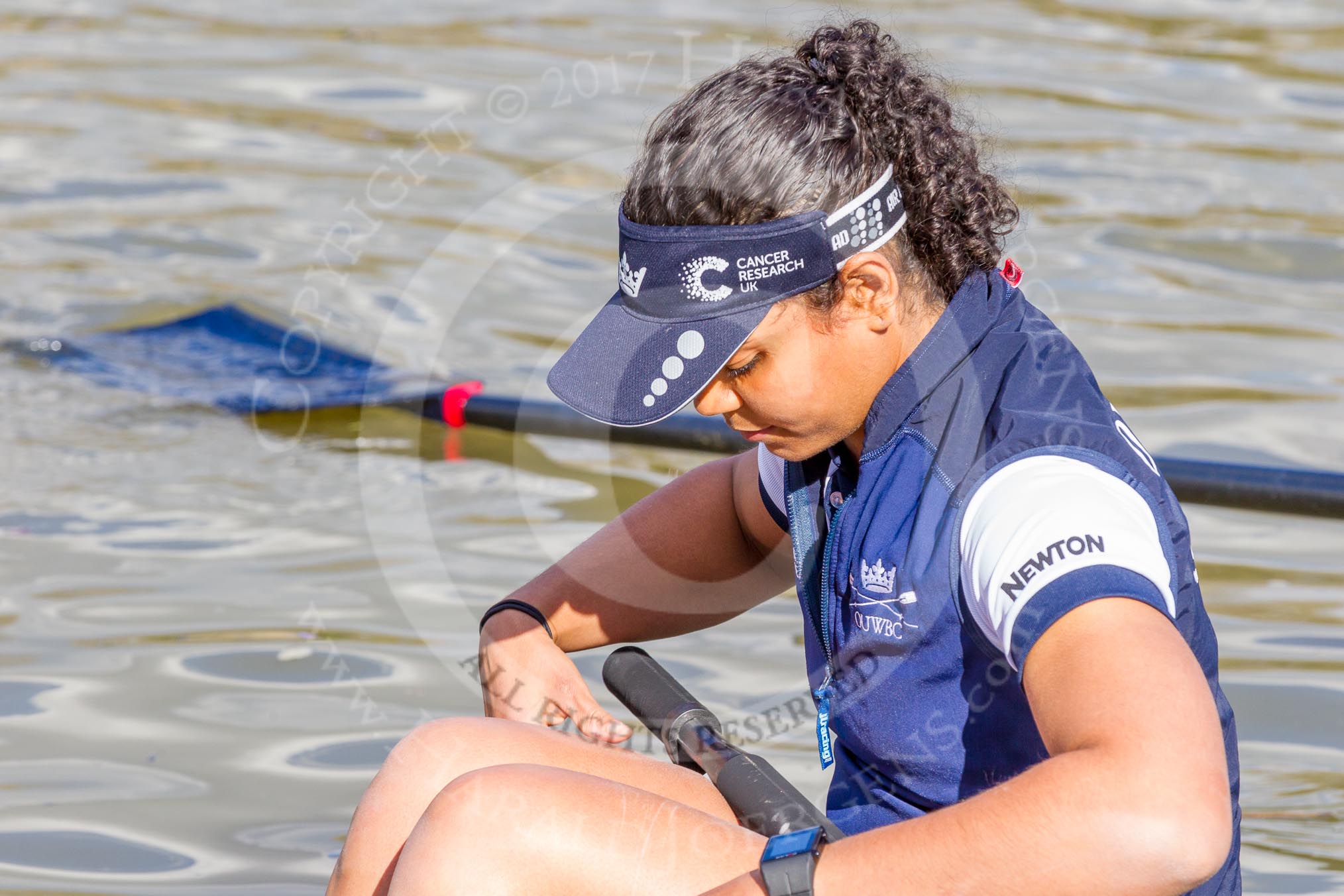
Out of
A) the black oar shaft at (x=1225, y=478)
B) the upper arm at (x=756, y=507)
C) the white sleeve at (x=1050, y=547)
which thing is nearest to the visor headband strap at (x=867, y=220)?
the white sleeve at (x=1050, y=547)

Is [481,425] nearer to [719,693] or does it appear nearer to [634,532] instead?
[719,693]

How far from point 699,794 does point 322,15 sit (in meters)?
8.35

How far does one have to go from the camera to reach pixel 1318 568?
343 centimetres

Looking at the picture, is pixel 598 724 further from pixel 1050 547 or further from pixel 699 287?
pixel 1050 547

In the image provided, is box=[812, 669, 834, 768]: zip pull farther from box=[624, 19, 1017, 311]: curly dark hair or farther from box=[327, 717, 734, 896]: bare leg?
box=[624, 19, 1017, 311]: curly dark hair

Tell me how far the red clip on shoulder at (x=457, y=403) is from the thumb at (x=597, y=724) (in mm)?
2349

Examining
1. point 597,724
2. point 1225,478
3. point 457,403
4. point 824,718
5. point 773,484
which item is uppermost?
point 773,484

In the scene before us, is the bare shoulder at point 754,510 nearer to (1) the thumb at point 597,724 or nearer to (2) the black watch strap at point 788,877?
(1) the thumb at point 597,724

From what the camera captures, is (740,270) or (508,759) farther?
(508,759)

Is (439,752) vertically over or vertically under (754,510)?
under

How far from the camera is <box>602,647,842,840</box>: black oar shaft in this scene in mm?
1579

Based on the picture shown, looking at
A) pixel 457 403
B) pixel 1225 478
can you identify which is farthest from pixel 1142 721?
pixel 457 403

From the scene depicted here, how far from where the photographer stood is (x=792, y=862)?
129cm

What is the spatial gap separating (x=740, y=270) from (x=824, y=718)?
51 cm
